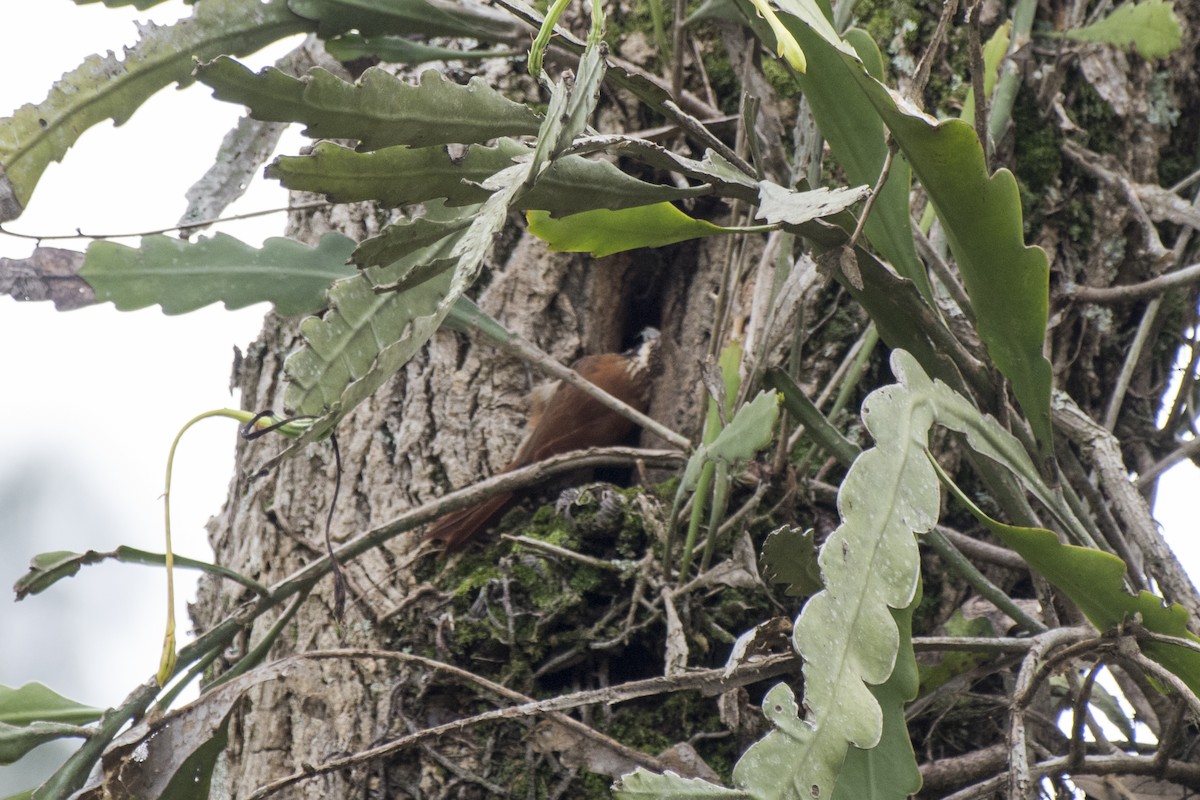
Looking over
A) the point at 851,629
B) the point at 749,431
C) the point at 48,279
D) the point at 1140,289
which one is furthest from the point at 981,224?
the point at 48,279

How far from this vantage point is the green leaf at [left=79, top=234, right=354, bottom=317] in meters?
0.98

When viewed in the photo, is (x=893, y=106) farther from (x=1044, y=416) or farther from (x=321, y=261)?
(x=321, y=261)

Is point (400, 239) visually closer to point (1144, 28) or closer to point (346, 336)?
point (346, 336)

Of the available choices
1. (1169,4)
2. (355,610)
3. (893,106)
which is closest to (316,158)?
(893,106)

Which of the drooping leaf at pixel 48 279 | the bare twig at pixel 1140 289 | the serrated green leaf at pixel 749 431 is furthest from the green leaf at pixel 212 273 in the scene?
the bare twig at pixel 1140 289

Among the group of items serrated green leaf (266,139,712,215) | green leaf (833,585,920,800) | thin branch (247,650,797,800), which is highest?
serrated green leaf (266,139,712,215)

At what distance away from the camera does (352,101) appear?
65cm

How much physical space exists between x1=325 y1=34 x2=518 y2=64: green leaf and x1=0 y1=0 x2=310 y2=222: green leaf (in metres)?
0.10

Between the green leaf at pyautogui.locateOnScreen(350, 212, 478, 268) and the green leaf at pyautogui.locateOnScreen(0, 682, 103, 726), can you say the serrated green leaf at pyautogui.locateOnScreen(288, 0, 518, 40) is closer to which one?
the green leaf at pyautogui.locateOnScreen(350, 212, 478, 268)

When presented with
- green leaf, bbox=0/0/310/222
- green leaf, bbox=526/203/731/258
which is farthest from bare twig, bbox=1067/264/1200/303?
green leaf, bbox=0/0/310/222

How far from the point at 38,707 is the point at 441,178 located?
69 centimetres

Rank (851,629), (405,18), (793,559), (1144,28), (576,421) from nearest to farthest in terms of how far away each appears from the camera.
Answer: (851,629)
(793,559)
(405,18)
(1144,28)
(576,421)

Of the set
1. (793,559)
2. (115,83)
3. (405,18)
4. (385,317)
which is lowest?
(793,559)

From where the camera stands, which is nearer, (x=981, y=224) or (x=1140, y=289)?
(x=981, y=224)
